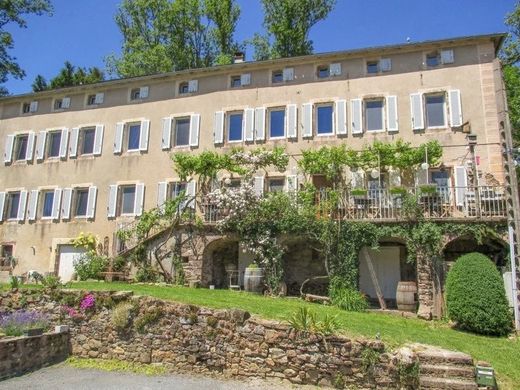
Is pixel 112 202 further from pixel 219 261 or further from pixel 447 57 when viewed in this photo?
pixel 447 57

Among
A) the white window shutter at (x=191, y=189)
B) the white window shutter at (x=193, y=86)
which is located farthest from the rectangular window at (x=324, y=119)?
the white window shutter at (x=193, y=86)

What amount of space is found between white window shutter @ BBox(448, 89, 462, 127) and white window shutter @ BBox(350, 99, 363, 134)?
11.6 feet

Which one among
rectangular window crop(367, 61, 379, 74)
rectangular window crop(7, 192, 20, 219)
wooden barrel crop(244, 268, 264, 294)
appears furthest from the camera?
rectangular window crop(7, 192, 20, 219)

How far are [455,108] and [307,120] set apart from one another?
5.99m

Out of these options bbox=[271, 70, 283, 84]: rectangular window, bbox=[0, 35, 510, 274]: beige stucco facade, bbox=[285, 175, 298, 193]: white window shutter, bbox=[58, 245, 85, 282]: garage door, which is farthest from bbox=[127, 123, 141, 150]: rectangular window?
bbox=[285, 175, 298, 193]: white window shutter

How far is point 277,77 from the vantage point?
2102 cm

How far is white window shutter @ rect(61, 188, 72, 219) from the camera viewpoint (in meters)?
22.3

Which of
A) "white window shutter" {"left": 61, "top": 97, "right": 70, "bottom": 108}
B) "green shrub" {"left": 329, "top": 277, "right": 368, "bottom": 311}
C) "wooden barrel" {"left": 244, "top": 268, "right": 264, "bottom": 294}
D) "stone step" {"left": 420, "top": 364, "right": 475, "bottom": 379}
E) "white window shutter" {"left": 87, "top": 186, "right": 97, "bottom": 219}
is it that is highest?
"white window shutter" {"left": 61, "top": 97, "right": 70, "bottom": 108}

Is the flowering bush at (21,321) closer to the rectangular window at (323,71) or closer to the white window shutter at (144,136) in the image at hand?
the white window shutter at (144,136)

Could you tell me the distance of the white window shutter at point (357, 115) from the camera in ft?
62.7

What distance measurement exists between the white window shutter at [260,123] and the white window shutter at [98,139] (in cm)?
815

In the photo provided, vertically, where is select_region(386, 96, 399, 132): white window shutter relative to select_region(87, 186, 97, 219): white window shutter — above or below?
above

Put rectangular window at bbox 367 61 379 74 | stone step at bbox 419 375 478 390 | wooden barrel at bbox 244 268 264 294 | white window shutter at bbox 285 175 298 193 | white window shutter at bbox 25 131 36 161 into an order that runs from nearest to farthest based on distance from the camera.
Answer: stone step at bbox 419 375 478 390 → wooden barrel at bbox 244 268 264 294 → white window shutter at bbox 285 175 298 193 → rectangular window at bbox 367 61 379 74 → white window shutter at bbox 25 131 36 161

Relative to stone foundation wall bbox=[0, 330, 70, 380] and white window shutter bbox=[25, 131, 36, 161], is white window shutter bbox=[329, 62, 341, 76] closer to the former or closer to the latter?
stone foundation wall bbox=[0, 330, 70, 380]
